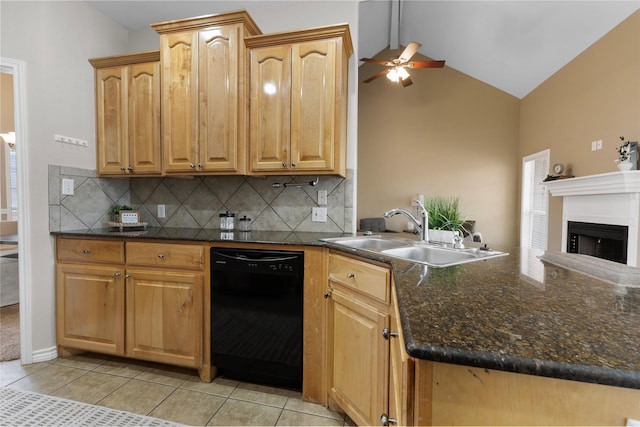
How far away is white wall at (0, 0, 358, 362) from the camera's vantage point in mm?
2047

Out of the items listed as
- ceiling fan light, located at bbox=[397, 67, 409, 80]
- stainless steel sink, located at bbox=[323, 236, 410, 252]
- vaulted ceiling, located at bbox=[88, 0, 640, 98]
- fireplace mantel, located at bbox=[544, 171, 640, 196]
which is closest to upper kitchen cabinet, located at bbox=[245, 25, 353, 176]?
stainless steel sink, located at bbox=[323, 236, 410, 252]

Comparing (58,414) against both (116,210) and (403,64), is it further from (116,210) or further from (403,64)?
(403,64)

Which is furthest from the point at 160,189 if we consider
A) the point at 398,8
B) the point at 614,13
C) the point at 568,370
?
the point at 614,13

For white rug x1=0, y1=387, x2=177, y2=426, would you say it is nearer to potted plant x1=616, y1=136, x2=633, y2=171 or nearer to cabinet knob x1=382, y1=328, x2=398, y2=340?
cabinet knob x1=382, y1=328, x2=398, y2=340

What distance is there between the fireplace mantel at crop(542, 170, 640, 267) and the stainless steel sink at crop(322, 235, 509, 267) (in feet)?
7.82

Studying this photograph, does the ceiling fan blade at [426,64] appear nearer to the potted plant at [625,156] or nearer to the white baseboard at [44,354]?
the potted plant at [625,156]

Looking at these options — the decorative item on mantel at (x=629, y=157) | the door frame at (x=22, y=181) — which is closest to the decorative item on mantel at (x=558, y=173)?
the decorative item on mantel at (x=629, y=157)

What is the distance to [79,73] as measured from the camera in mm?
2318

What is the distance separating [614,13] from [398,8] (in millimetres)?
2544

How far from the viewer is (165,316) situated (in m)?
1.92

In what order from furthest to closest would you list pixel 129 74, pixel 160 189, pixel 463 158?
1. pixel 463 158
2. pixel 160 189
3. pixel 129 74

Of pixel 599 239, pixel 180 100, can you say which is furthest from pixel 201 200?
pixel 599 239

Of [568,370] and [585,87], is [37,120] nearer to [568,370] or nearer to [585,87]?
[568,370]

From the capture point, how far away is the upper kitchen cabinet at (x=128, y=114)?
7.43 ft
